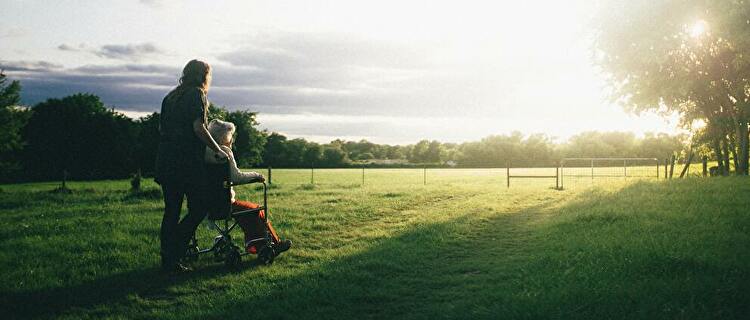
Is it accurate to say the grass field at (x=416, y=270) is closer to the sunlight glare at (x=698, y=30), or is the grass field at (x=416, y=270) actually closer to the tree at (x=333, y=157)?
the sunlight glare at (x=698, y=30)

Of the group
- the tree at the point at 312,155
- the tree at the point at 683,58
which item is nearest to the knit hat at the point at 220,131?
the tree at the point at 683,58

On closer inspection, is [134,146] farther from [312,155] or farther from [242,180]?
[242,180]

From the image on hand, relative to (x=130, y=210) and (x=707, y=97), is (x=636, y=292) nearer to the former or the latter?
(x=130, y=210)

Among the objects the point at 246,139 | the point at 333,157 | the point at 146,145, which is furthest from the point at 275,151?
the point at 146,145

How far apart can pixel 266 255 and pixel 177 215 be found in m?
1.44

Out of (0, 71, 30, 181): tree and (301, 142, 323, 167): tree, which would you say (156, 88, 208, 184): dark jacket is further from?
(301, 142, 323, 167): tree

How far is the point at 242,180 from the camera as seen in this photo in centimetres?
719

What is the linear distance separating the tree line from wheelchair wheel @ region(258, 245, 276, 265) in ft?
118

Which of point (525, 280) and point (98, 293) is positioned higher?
point (525, 280)

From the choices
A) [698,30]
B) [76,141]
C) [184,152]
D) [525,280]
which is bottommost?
[525,280]

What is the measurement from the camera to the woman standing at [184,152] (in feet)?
21.6

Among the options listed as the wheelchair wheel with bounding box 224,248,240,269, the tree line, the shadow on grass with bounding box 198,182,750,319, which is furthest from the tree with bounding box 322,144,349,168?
the wheelchair wheel with bounding box 224,248,240,269

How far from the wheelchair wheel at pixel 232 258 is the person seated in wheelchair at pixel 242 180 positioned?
0.20 m

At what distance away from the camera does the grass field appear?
5457mm
